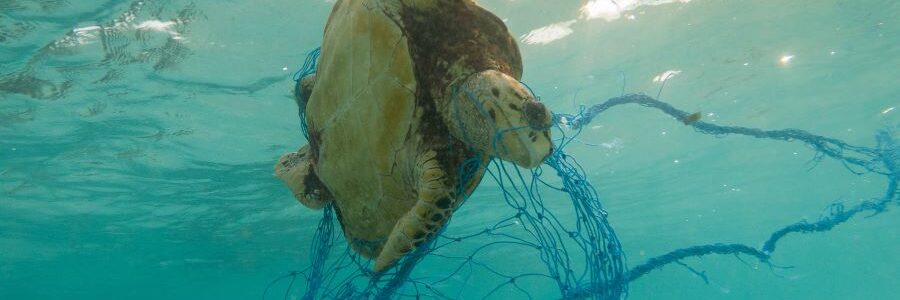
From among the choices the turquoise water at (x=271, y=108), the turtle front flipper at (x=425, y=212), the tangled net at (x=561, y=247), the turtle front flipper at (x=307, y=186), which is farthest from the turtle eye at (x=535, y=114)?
the turquoise water at (x=271, y=108)

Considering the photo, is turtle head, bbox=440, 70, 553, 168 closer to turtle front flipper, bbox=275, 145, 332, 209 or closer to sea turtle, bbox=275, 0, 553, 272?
sea turtle, bbox=275, 0, 553, 272

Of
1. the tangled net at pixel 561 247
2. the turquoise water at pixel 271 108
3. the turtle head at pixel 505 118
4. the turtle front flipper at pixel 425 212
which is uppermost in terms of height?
the turtle head at pixel 505 118

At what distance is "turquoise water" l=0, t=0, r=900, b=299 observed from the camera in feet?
32.8

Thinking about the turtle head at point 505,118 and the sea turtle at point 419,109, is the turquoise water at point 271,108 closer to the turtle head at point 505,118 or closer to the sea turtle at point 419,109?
the sea turtle at point 419,109

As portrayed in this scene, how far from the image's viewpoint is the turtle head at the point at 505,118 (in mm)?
2609

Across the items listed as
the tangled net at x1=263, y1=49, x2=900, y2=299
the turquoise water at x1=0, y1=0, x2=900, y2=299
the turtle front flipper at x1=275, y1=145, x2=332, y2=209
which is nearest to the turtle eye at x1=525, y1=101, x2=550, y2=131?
the tangled net at x1=263, y1=49, x2=900, y2=299

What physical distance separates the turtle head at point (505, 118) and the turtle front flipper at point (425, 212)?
0.31 metres

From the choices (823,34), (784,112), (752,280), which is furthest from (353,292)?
(752,280)

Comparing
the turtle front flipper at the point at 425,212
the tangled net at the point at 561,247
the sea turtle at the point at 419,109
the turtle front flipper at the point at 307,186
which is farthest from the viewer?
the turtle front flipper at the point at 307,186

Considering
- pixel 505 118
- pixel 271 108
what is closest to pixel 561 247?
pixel 505 118

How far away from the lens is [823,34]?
44.5 feet

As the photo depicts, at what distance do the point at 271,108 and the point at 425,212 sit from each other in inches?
440

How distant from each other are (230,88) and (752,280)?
8639cm

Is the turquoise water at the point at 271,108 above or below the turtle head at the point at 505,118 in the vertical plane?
below
